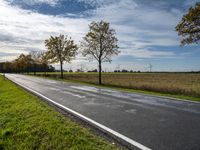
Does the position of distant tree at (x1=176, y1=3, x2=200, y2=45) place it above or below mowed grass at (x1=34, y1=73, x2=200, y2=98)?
above

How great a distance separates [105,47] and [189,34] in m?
15.1

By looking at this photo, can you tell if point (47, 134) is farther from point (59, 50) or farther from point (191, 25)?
point (59, 50)

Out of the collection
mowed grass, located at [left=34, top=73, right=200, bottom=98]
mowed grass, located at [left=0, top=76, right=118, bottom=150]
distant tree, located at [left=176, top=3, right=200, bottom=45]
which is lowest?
mowed grass, located at [left=34, top=73, right=200, bottom=98]

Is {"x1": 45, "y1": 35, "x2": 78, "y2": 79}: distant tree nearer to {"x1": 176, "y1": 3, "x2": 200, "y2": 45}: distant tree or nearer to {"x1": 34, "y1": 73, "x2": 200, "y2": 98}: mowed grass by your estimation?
{"x1": 34, "y1": 73, "x2": 200, "y2": 98}: mowed grass

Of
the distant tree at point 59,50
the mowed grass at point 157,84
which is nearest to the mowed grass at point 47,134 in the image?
the mowed grass at point 157,84

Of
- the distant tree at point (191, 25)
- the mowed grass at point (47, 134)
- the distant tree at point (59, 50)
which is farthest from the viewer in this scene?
the distant tree at point (59, 50)

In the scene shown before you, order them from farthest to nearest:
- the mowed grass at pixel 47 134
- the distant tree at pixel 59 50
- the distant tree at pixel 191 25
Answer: the distant tree at pixel 59 50 < the distant tree at pixel 191 25 < the mowed grass at pixel 47 134

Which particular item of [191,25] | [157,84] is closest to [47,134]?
[191,25]

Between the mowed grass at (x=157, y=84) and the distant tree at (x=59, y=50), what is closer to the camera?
the mowed grass at (x=157, y=84)

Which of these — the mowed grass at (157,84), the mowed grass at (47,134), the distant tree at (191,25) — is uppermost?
the distant tree at (191,25)

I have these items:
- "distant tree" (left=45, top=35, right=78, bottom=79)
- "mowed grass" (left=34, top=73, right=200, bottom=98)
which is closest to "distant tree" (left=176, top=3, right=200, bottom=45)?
"mowed grass" (left=34, top=73, right=200, bottom=98)

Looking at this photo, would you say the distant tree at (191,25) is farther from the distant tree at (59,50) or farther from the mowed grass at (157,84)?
the distant tree at (59,50)

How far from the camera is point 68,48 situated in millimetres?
45438

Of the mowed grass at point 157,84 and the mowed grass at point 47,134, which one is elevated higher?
the mowed grass at point 47,134
